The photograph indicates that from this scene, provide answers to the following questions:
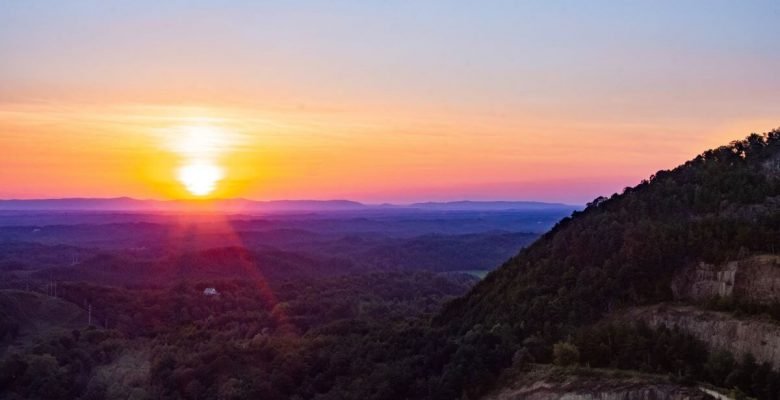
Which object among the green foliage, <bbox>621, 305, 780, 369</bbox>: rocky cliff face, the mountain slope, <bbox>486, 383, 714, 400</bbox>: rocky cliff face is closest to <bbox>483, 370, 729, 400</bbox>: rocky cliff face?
<bbox>486, 383, 714, 400</bbox>: rocky cliff face

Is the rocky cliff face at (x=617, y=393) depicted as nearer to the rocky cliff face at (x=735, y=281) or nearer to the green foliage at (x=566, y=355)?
the green foliage at (x=566, y=355)

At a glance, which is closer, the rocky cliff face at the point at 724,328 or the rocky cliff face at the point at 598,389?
the rocky cliff face at the point at 598,389

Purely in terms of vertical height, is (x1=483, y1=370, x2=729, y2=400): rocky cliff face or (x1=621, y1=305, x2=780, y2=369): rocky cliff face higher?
(x1=621, y1=305, x2=780, y2=369): rocky cliff face

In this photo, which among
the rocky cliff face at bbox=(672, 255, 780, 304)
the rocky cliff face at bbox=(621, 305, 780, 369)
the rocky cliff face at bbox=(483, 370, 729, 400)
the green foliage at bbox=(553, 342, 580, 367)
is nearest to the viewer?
the rocky cliff face at bbox=(483, 370, 729, 400)

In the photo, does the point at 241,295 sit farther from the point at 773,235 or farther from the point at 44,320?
the point at 773,235

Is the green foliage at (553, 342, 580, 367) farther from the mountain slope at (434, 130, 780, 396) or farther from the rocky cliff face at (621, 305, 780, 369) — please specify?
the rocky cliff face at (621, 305, 780, 369)

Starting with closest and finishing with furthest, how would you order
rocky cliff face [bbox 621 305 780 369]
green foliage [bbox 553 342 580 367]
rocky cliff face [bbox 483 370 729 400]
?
Result: rocky cliff face [bbox 483 370 729 400] < rocky cliff face [bbox 621 305 780 369] < green foliage [bbox 553 342 580 367]

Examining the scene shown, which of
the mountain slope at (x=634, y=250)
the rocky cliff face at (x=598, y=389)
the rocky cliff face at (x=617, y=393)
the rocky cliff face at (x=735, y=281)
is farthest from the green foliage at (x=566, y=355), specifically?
the rocky cliff face at (x=735, y=281)

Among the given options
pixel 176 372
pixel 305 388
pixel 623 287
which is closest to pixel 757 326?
pixel 623 287
